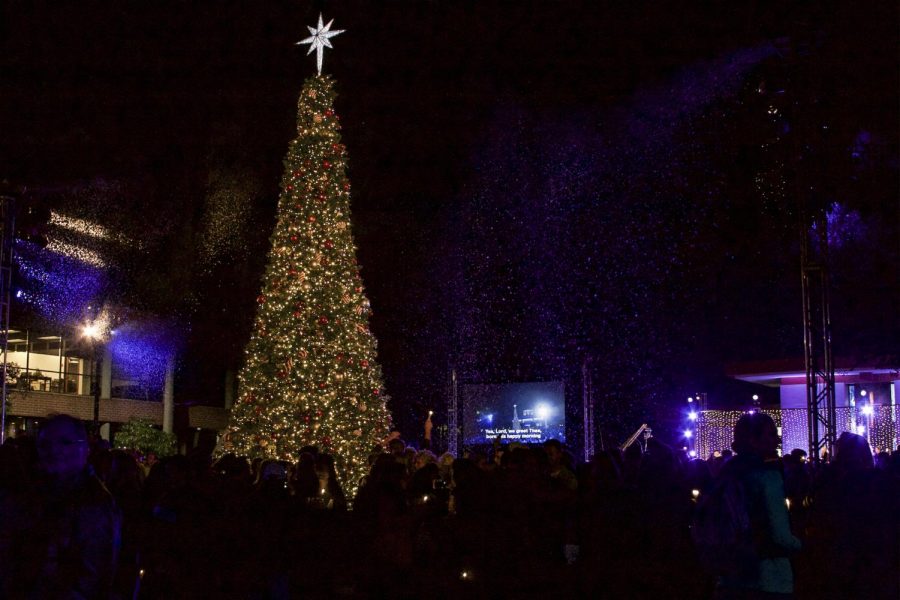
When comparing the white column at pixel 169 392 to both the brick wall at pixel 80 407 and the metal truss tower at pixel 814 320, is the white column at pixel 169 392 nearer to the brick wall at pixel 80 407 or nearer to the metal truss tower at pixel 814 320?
the brick wall at pixel 80 407

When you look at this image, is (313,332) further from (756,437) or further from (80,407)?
(80,407)

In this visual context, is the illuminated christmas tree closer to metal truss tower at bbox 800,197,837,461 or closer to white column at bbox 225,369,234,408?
metal truss tower at bbox 800,197,837,461

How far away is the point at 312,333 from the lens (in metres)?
17.5

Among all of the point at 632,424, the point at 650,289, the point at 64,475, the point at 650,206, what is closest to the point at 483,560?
the point at 64,475

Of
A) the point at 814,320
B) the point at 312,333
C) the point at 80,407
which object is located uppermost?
the point at 312,333

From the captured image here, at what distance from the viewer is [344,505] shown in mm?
9430

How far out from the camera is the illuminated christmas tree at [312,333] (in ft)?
56.5

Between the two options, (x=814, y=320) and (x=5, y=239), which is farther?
(x=5, y=239)

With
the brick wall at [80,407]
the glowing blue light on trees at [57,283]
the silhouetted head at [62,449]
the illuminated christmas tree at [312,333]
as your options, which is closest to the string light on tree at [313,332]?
the illuminated christmas tree at [312,333]

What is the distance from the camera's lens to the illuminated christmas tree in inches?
679

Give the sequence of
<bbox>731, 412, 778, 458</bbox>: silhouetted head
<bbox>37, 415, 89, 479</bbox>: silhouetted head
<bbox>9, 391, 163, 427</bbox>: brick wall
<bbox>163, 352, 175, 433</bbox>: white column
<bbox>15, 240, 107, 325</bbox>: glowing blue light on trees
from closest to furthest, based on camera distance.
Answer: <bbox>37, 415, 89, 479</bbox>: silhouetted head, <bbox>731, 412, 778, 458</bbox>: silhouetted head, <bbox>9, 391, 163, 427</bbox>: brick wall, <bbox>15, 240, 107, 325</bbox>: glowing blue light on trees, <bbox>163, 352, 175, 433</bbox>: white column

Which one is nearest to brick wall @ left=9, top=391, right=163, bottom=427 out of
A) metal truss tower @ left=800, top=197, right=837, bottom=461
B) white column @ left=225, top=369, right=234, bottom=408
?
white column @ left=225, top=369, right=234, bottom=408

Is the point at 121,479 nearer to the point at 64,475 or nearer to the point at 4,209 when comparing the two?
the point at 64,475

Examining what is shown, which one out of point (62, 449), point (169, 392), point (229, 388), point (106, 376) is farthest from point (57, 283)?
point (62, 449)
